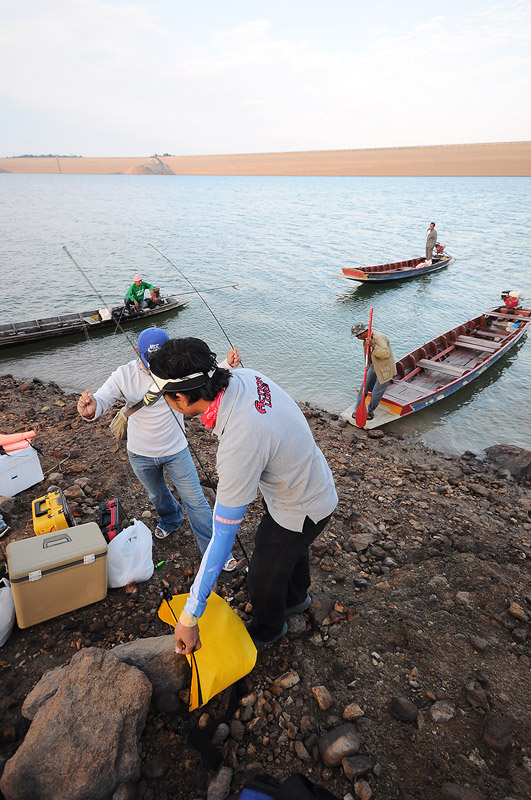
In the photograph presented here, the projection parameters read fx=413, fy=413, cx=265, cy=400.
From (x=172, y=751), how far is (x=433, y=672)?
6.51 feet

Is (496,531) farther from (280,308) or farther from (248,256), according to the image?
(248,256)

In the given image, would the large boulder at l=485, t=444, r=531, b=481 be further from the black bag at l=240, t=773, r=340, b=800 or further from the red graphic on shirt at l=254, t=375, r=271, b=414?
the red graphic on shirt at l=254, t=375, r=271, b=414

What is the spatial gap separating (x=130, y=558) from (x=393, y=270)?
73.0 feet

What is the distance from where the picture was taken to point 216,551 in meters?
2.26

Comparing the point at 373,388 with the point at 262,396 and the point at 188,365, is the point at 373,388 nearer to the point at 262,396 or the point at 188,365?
the point at 262,396

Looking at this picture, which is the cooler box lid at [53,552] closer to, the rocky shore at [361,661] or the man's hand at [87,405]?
the rocky shore at [361,661]

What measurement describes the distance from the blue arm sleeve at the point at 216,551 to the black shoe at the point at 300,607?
151 centimetres

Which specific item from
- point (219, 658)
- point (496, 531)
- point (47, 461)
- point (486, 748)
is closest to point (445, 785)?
point (486, 748)

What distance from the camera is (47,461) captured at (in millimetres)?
6410

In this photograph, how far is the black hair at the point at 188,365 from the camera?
2090 millimetres

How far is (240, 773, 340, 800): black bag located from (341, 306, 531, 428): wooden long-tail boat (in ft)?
24.9

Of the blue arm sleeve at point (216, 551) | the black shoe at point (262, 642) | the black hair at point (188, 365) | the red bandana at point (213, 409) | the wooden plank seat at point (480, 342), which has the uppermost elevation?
the black hair at point (188, 365)

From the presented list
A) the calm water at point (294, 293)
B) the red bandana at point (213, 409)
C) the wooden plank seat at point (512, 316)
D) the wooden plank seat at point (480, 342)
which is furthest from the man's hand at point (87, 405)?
the wooden plank seat at point (512, 316)

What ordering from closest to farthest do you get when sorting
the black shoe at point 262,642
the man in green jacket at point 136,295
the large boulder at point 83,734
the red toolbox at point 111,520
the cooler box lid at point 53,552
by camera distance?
the large boulder at point 83,734 < the cooler box lid at point 53,552 < the black shoe at point 262,642 < the red toolbox at point 111,520 < the man in green jacket at point 136,295
